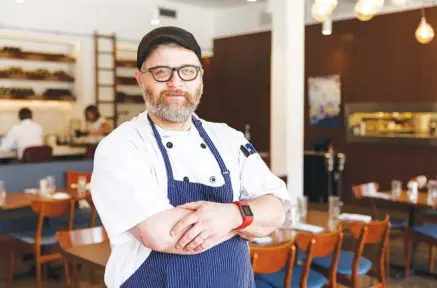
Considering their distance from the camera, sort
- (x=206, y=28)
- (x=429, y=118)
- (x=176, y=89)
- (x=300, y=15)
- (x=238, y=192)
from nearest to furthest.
A: (x=176, y=89), (x=238, y=192), (x=300, y=15), (x=429, y=118), (x=206, y=28)

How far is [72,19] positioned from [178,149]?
29.4 feet

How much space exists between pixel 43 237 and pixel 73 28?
5.55 m

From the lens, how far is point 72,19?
32.8 ft

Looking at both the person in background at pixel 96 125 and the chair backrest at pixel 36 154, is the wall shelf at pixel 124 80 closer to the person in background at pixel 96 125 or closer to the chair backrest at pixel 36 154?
the person in background at pixel 96 125

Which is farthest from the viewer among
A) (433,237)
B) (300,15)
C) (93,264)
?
(300,15)

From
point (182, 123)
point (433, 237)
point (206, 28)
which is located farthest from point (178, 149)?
point (206, 28)

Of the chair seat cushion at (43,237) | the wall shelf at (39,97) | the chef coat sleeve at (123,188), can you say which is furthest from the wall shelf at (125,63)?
the chef coat sleeve at (123,188)

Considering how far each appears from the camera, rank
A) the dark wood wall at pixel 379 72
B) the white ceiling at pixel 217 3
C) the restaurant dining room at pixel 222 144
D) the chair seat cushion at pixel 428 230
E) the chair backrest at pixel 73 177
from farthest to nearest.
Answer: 1. the white ceiling at pixel 217 3
2. the dark wood wall at pixel 379 72
3. the chair backrest at pixel 73 177
4. the chair seat cushion at pixel 428 230
5. the restaurant dining room at pixel 222 144

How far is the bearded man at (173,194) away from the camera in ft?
4.99

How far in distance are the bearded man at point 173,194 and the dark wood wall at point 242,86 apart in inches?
374

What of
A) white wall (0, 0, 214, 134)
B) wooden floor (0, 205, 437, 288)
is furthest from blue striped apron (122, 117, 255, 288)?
white wall (0, 0, 214, 134)

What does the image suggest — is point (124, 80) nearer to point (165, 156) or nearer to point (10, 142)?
point (10, 142)

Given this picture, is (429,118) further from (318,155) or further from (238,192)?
(238,192)

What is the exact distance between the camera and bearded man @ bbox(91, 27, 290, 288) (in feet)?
4.99
